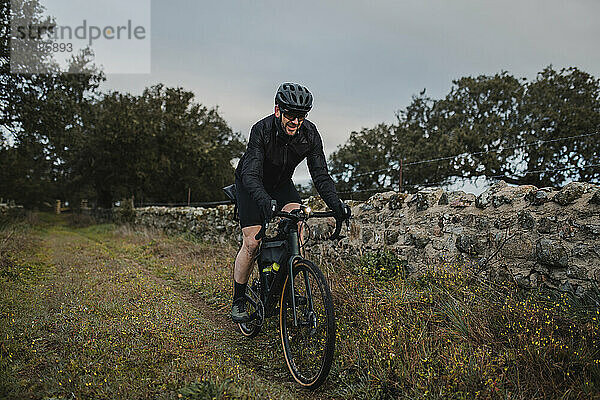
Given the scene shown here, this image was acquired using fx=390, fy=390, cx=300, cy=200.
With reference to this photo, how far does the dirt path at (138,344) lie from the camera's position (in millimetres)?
2584

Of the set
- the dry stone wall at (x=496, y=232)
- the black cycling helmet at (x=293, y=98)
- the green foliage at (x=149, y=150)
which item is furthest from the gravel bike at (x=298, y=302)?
the green foliage at (x=149, y=150)

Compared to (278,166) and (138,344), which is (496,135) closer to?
(278,166)

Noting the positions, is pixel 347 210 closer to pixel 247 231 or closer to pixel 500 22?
pixel 247 231

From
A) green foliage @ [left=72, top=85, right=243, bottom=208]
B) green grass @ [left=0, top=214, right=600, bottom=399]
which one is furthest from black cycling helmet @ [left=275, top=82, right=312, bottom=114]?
green foliage @ [left=72, top=85, right=243, bottom=208]

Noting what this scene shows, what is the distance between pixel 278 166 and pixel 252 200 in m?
0.40

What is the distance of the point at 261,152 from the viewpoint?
3.41 m

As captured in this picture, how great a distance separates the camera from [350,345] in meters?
3.17

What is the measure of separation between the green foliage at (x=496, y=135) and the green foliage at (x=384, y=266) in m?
16.0

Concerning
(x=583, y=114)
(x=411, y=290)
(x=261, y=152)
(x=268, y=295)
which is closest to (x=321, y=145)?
(x=261, y=152)

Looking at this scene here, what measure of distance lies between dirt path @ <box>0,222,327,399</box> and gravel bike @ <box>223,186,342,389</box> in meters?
0.20

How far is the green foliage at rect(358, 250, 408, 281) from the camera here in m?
4.88

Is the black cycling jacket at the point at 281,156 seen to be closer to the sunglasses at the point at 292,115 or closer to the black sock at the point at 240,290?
the sunglasses at the point at 292,115

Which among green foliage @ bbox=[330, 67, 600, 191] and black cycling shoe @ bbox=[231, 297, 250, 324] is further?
green foliage @ bbox=[330, 67, 600, 191]

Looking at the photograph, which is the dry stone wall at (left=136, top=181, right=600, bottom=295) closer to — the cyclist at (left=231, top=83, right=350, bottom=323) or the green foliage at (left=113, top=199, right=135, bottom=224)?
the cyclist at (left=231, top=83, right=350, bottom=323)
